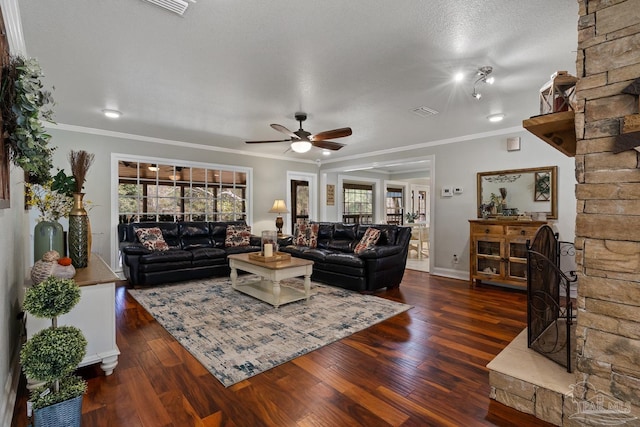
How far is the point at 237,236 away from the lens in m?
5.66

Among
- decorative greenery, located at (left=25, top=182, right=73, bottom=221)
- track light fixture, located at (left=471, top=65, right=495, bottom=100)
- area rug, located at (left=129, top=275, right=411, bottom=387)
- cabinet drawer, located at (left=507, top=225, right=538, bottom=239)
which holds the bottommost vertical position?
area rug, located at (left=129, top=275, right=411, bottom=387)

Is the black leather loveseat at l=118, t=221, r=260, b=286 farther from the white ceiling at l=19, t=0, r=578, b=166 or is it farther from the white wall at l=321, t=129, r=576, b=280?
the white wall at l=321, t=129, r=576, b=280

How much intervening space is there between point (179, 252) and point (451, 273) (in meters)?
4.56

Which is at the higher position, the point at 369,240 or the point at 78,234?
the point at 78,234

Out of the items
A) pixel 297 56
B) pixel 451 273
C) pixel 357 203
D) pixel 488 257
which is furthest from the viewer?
pixel 357 203

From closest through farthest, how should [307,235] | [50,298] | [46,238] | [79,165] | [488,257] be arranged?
1. [50,298]
2. [46,238]
3. [79,165]
4. [488,257]
5. [307,235]

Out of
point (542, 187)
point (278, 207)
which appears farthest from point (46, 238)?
point (542, 187)

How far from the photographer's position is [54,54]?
→ 2443 millimetres

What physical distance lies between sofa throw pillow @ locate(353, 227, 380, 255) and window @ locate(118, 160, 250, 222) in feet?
9.60

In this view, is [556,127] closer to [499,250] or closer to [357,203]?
[499,250]

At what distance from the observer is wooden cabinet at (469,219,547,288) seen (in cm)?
422

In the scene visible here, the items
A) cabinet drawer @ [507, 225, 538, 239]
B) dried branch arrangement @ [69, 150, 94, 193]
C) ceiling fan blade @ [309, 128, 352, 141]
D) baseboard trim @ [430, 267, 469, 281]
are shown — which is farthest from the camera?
baseboard trim @ [430, 267, 469, 281]

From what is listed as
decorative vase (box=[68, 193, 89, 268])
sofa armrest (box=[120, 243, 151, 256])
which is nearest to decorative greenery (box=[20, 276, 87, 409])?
decorative vase (box=[68, 193, 89, 268])

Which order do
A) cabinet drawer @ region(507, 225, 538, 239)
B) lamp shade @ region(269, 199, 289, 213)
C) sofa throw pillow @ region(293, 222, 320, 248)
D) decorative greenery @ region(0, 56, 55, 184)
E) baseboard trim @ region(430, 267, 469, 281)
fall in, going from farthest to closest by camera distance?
lamp shade @ region(269, 199, 289, 213)
sofa throw pillow @ region(293, 222, 320, 248)
baseboard trim @ region(430, 267, 469, 281)
cabinet drawer @ region(507, 225, 538, 239)
decorative greenery @ region(0, 56, 55, 184)
